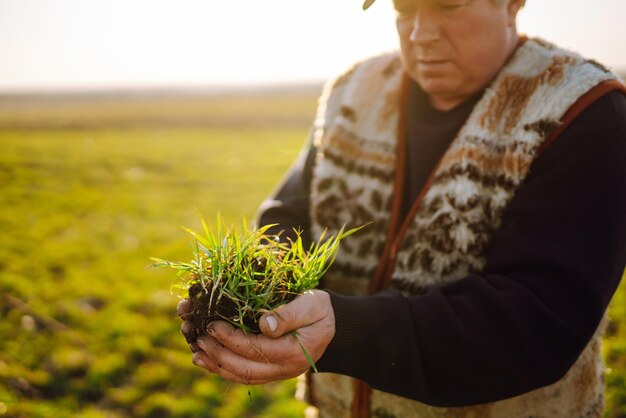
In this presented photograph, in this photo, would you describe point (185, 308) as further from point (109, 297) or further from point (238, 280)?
point (109, 297)

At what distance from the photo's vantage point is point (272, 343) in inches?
60.2

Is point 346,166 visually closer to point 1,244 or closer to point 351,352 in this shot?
point 351,352

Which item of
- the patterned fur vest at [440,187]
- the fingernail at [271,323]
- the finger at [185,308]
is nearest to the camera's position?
the fingernail at [271,323]

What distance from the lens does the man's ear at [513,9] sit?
6.70 ft

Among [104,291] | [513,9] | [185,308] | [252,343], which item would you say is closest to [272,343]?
[252,343]

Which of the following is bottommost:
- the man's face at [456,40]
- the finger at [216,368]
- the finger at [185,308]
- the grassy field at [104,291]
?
the grassy field at [104,291]

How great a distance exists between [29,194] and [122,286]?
796 centimetres

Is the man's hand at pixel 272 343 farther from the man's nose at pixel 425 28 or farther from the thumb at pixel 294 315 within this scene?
the man's nose at pixel 425 28

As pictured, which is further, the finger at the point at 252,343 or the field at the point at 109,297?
the field at the point at 109,297

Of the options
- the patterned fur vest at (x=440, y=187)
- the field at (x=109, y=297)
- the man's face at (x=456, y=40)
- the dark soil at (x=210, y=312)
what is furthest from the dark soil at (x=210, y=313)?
the man's face at (x=456, y=40)

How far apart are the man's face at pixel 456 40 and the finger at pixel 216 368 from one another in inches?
59.7

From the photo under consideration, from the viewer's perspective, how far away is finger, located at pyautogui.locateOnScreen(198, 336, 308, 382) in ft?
5.08

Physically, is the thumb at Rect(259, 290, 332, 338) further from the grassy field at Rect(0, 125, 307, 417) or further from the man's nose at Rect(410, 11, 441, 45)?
the man's nose at Rect(410, 11, 441, 45)

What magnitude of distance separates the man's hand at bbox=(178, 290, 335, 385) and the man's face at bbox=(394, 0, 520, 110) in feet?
3.93
